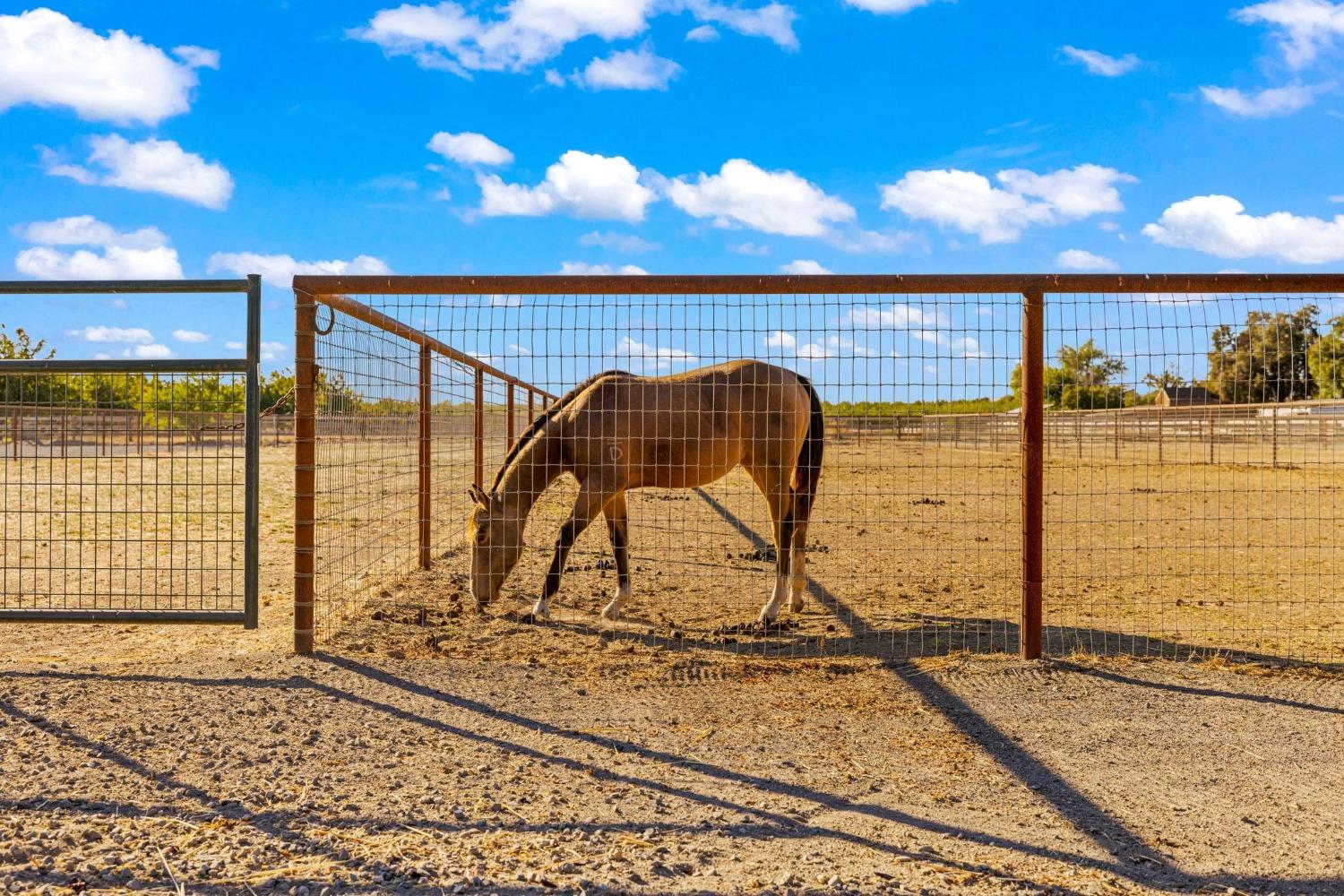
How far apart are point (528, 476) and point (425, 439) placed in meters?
1.67

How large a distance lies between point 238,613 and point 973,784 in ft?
13.6

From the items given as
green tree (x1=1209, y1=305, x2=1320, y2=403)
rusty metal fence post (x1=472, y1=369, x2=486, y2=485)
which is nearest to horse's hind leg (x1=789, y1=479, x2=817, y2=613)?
green tree (x1=1209, y1=305, x2=1320, y2=403)

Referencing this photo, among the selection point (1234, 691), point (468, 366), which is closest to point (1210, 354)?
point (1234, 691)

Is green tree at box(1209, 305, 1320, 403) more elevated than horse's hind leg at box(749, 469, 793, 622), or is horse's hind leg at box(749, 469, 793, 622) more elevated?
green tree at box(1209, 305, 1320, 403)

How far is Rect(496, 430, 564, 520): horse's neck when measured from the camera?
20.1 feet

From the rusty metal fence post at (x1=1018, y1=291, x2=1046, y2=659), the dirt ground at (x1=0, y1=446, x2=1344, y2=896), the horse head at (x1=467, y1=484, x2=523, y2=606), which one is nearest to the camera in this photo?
the dirt ground at (x1=0, y1=446, x2=1344, y2=896)

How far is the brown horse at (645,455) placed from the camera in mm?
6047

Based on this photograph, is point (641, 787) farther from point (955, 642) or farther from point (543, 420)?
point (543, 420)

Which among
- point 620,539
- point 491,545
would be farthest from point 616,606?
point 491,545

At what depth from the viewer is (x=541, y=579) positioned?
25.0 ft

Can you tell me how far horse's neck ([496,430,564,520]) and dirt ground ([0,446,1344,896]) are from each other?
2.80 feet

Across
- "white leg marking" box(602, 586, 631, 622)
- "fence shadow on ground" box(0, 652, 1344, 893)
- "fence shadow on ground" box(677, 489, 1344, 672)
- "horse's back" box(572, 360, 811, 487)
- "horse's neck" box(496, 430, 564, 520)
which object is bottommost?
"fence shadow on ground" box(0, 652, 1344, 893)

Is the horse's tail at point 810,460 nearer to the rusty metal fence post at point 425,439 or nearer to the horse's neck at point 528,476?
the horse's neck at point 528,476

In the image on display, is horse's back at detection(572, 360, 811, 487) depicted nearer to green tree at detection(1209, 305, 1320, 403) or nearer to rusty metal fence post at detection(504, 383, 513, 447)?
green tree at detection(1209, 305, 1320, 403)
